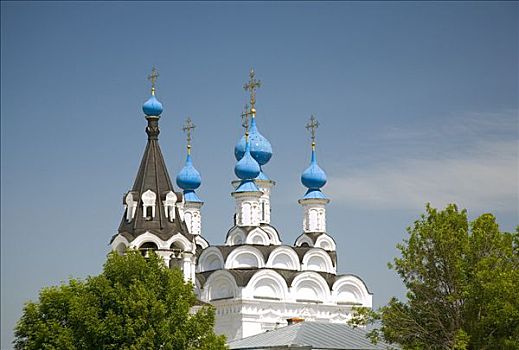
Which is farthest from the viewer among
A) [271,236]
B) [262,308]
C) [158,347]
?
[271,236]

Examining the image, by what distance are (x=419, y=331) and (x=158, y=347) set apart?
244 inches

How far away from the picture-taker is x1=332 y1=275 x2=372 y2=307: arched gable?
42969 mm

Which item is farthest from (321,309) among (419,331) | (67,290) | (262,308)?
(419,331)

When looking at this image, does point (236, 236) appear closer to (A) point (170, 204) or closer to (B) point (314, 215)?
(B) point (314, 215)

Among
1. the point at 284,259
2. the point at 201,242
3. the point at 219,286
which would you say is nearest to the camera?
the point at 219,286

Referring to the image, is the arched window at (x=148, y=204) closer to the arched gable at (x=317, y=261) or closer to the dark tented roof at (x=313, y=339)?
the arched gable at (x=317, y=261)

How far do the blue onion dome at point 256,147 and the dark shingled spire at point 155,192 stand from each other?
7.17 m

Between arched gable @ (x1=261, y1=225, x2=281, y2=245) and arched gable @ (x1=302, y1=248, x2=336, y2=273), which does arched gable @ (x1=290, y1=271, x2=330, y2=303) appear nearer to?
arched gable @ (x1=302, y1=248, x2=336, y2=273)

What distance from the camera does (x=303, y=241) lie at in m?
44.8

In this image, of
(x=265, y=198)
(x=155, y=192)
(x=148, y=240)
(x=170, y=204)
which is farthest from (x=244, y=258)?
(x=148, y=240)

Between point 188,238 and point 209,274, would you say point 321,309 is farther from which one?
point 188,238

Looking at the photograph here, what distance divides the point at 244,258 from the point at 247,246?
1.51 ft

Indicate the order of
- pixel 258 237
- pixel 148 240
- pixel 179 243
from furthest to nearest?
1. pixel 258 237
2. pixel 179 243
3. pixel 148 240

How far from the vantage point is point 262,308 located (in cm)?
4031
